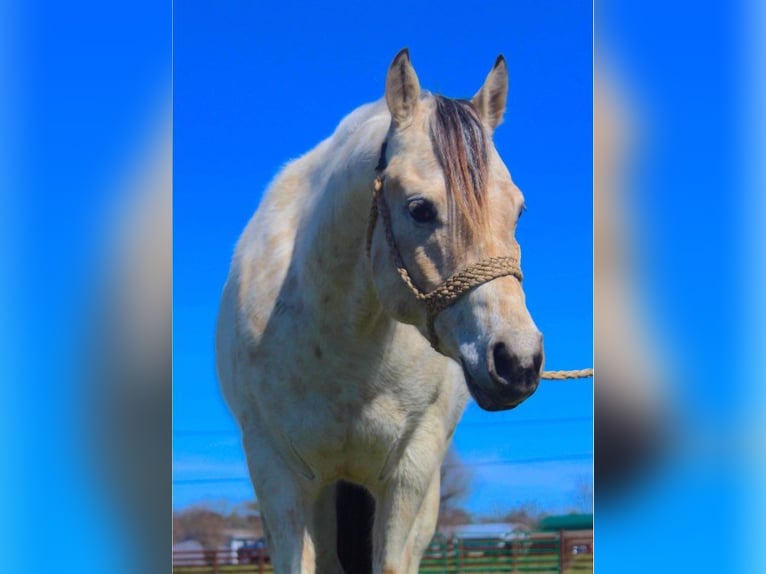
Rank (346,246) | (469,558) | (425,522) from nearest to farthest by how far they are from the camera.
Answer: (346,246)
(425,522)
(469,558)

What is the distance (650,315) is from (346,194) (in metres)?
1.28

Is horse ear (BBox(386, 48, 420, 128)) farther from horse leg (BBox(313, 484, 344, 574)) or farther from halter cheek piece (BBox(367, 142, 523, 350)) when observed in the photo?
horse leg (BBox(313, 484, 344, 574))

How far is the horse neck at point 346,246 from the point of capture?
329cm

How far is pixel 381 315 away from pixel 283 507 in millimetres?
804

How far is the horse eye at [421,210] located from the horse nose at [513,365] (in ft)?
1.55

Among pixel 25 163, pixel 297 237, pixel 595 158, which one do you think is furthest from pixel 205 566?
pixel 595 158

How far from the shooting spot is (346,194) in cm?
333

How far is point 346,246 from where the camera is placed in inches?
132

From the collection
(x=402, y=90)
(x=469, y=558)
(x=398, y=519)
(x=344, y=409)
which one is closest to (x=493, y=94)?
(x=402, y=90)

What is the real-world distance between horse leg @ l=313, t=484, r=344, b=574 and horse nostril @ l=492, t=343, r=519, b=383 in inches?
67.4

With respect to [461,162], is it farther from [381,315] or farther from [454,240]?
[381,315]

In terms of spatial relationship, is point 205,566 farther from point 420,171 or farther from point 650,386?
point 420,171

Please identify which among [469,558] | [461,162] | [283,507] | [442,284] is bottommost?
[469,558]

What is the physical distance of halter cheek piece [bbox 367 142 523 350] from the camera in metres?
2.79
